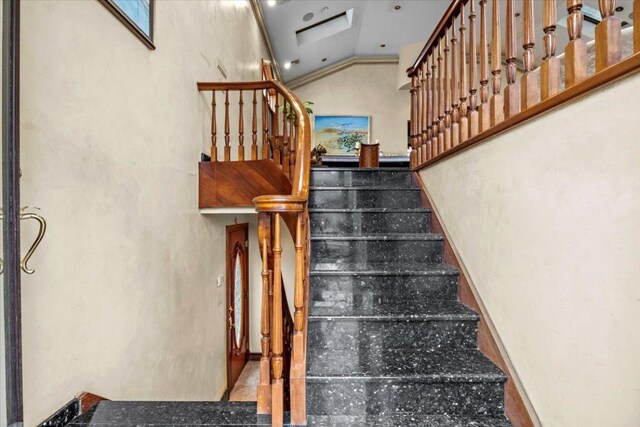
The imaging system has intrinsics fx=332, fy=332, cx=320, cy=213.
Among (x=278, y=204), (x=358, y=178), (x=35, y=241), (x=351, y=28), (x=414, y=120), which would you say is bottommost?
(x=35, y=241)

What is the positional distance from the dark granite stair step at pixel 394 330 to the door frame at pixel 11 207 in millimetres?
1040

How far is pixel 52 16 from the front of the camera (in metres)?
1.16

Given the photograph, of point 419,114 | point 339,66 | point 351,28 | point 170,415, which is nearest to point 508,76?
point 419,114

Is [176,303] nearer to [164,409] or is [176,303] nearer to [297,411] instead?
[164,409]

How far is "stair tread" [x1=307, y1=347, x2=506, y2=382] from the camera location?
1.32m

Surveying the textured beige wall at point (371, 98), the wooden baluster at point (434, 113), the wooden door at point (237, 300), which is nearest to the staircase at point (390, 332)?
the wooden baluster at point (434, 113)

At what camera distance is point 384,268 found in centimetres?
189

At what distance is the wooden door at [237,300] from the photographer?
3.60 metres

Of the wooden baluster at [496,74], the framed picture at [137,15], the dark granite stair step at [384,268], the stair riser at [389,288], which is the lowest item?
the stair riser at [389,288]

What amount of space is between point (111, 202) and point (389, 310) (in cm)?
139

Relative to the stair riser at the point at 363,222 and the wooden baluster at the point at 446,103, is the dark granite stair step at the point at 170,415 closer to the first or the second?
the stair riser at the point at 363,222

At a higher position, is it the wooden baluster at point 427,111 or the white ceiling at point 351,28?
the white ceiling at point 351,28

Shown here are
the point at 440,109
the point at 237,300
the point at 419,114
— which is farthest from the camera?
the point at 237,300

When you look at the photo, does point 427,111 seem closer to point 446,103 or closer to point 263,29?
point 446,103
